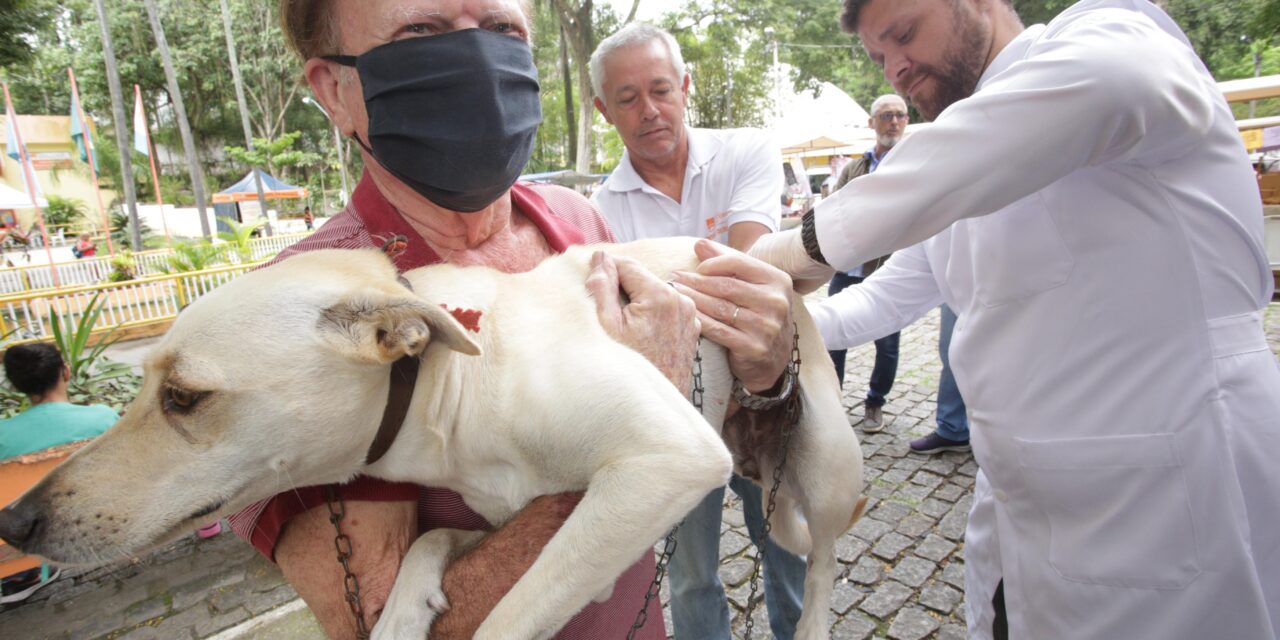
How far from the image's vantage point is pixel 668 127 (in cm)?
353

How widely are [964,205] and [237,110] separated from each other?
56.7 metres

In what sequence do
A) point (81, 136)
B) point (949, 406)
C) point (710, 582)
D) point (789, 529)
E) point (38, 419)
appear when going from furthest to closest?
point (81, 136) → point (949, 406) → point (38, 419) → point (710, 582) → point (789, 529)

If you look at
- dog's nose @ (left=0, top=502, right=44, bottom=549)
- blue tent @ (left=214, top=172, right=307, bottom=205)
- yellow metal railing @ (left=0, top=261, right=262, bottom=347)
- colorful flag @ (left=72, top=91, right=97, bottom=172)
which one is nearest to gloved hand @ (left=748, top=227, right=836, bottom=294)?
dog's nose @ (left=0, top=502, right=44, bottom=549)

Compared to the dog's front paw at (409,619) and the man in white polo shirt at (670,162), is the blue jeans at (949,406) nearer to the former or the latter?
the man in white polo shirt at (670,162)

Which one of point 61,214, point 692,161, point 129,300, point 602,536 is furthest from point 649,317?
point 61,214

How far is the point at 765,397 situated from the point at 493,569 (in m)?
1.11

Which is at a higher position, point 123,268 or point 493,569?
point 493,569

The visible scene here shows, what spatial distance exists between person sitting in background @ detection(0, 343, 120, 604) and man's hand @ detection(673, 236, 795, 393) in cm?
504

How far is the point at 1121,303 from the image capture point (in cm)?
186

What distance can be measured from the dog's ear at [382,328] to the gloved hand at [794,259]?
1.20 meters

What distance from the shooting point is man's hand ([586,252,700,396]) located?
5.71 ft

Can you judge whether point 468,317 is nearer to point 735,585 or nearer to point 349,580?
point 349,580

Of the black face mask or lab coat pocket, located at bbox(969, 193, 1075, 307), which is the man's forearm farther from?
lab coat pocket, located at bbox(969, 193, 1075, 307)

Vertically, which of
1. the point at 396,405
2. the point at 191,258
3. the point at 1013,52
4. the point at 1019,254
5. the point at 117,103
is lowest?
the point at 191,258
